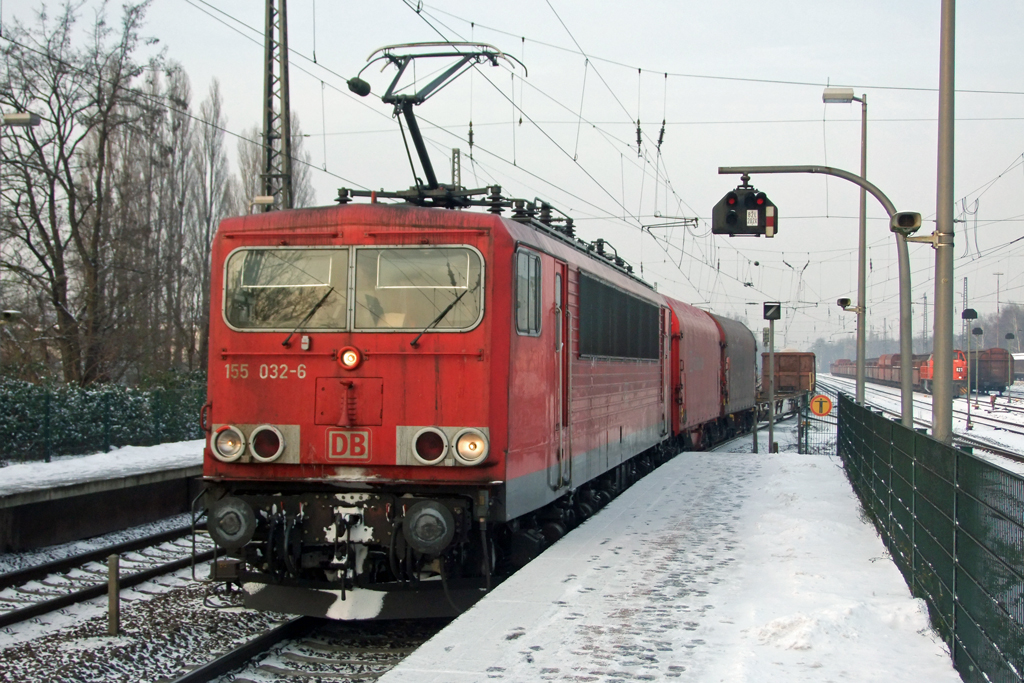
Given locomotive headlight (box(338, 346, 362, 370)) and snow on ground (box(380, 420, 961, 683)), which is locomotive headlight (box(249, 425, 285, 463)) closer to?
locomotive headlight (box(338, 346, 362, 370))

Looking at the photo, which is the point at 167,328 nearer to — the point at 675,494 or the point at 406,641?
the point at 675,494

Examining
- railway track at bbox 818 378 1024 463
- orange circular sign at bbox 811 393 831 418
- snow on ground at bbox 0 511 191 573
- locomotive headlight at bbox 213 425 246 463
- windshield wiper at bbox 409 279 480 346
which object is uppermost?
windshield wiper at bbox 409 279 480 346

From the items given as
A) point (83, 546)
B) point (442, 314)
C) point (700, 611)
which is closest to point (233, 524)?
point (442, 314)

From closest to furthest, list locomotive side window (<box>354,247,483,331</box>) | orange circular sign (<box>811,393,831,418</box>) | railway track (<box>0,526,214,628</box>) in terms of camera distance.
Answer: locomotive side window (<box>354,247,483,331</box>)
railway track (<box>0,526,214,628</box>)
orange circular sign (<box>811,393,831,418</box>)

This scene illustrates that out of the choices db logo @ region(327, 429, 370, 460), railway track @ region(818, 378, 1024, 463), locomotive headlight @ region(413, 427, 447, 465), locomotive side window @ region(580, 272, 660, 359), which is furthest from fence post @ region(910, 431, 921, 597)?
railway track @ region(818, 378, 1024, 463)

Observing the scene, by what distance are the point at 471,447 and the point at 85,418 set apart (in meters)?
12.5

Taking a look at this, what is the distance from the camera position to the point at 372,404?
24.5ft

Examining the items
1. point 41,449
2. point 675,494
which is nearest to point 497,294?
point 675,494

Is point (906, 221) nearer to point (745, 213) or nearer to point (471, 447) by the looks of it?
point (745, 213)

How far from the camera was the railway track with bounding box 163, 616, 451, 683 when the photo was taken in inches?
267

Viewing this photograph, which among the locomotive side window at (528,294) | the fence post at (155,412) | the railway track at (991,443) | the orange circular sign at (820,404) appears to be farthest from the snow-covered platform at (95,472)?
the orange circular sign at (820,404)

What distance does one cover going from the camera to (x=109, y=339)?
24.3m

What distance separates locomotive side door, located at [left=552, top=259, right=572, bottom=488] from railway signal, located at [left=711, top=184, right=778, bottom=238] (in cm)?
641

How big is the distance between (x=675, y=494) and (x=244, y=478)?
6.52 m
